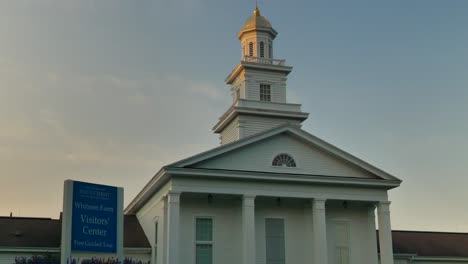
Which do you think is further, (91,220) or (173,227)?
(173,227)

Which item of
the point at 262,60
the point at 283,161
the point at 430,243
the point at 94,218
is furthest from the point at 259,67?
the point at 94,218

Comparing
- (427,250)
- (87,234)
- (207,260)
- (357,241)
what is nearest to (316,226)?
(357,241)

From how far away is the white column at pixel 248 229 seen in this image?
109 feet

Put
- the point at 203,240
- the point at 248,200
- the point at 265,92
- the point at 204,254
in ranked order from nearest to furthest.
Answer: the point at 248,200 < the point at 204,254 < the point at 203,240 < the point at 265,92

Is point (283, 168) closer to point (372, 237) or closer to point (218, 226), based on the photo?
point (218, 226)

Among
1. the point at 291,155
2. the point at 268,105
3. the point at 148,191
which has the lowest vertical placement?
the point at 148,191

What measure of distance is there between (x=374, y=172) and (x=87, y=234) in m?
20.5

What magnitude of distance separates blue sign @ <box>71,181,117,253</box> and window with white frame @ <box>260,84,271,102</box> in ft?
73.1

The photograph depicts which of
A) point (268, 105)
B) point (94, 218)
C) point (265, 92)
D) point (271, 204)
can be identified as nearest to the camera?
point (94, 218)

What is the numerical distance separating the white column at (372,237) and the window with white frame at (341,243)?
1.31 meters

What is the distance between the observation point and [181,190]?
110 ft

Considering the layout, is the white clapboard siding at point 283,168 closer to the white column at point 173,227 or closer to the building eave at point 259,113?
the white column at point 173,227

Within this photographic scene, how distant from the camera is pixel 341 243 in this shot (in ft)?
123

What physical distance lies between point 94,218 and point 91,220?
0.45ft
